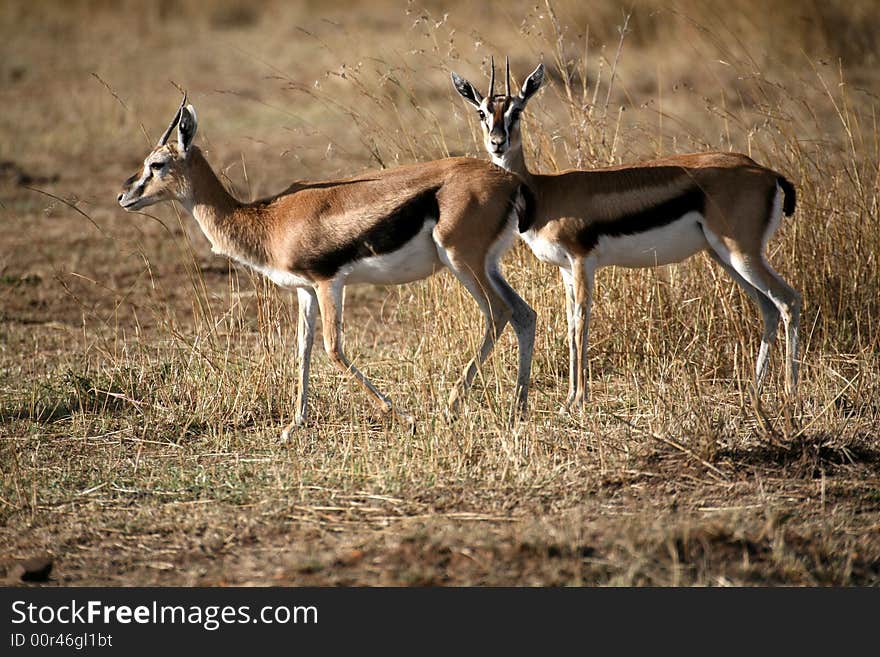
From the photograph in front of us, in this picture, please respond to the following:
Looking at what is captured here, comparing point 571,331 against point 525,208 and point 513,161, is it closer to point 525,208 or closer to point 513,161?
point 525,208

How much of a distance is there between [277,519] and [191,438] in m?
1.36

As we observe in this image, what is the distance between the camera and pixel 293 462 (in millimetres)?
5594

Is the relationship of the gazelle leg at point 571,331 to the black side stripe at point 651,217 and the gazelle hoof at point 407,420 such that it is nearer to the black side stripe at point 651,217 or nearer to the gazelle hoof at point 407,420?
the black side stripe at point 651,217

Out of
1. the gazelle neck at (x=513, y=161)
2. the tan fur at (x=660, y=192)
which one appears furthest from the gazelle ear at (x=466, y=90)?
the tan fur at (x=660, y=192)

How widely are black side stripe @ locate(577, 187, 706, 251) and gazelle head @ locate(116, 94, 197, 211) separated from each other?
2131mm

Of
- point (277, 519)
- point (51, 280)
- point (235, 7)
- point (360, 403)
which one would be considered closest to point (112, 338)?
A: point (51, 280)

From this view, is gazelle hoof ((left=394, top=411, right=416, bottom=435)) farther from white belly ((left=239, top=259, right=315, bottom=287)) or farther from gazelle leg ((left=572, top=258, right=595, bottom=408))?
gazelle leg ((left=572, top=258, right=595, bottom=408))

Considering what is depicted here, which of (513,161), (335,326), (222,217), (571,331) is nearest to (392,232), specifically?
(335,326)

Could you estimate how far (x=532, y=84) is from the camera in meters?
6.74

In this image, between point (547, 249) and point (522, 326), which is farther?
point (547, 249)

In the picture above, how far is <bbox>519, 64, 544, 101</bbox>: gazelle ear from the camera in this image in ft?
22.0

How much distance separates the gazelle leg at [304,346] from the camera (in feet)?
20.3

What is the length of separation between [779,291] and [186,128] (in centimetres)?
327

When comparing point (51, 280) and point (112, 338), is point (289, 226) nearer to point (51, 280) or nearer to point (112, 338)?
point (112, 338)
